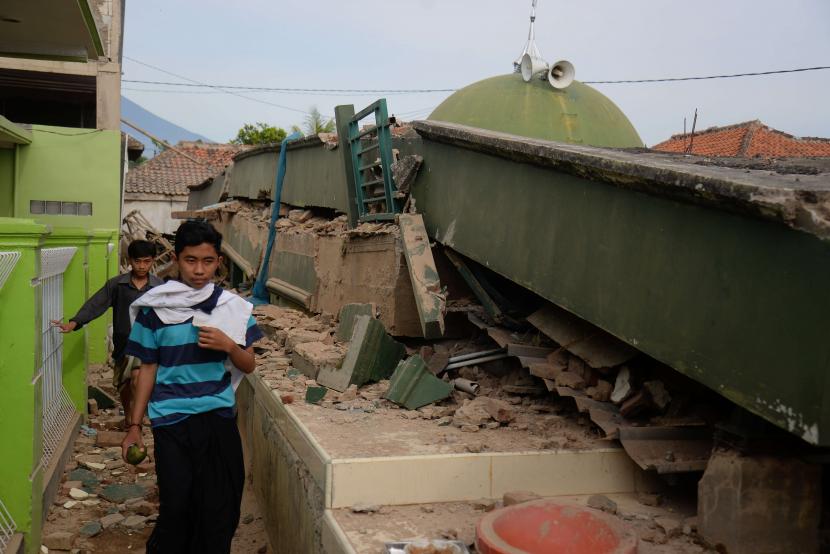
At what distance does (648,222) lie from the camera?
349 cm

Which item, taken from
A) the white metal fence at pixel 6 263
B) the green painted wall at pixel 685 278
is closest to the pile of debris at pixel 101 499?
the white metal fence at pixel 6 263

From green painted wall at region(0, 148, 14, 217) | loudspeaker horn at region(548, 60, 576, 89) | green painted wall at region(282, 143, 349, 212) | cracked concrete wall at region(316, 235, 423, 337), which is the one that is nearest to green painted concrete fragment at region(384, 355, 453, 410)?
cracked concrete wall at region(316, 235, 423, 337)

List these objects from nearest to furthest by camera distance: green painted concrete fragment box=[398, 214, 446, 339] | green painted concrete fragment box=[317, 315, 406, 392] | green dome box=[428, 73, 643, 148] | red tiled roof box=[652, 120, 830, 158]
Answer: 1. green painted concrete fragment box=[317, 315, 406, 392]
2. green painted concrete fragment box=[398, 214, 446, 339]
3. green dome box=[428, 73, 643, 148]
4. red tiled roof box=[652, 120, 830, 158]

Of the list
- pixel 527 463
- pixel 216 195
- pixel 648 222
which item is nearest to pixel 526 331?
pixel 527 463

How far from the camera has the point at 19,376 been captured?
418 centimetres

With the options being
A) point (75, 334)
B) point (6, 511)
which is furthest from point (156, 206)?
point (6, 511)

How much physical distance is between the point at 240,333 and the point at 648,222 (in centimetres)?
197

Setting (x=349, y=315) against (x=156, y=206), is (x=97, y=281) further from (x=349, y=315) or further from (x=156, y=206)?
(x=156, y=206)

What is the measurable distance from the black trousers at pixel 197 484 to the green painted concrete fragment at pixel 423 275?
216 centimetres

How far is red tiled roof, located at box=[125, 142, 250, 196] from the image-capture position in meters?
32.7

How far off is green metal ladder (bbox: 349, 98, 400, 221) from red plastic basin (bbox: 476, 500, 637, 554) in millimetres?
3997

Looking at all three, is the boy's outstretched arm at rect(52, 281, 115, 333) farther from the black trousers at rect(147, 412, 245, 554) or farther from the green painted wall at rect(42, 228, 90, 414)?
the black trousers at rect(147, 412, 245, 554)

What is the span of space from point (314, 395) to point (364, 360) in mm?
554

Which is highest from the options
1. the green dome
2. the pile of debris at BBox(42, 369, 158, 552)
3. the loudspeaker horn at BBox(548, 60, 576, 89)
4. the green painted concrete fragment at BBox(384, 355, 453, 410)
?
the loudspeaker horn at BBox(548, 60, 576, 89)
